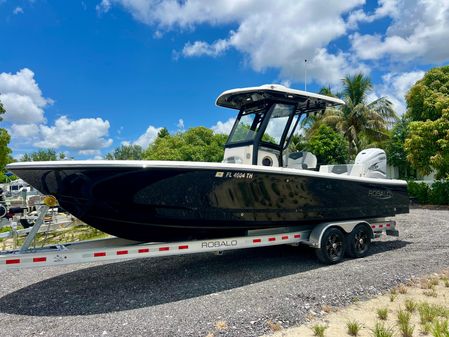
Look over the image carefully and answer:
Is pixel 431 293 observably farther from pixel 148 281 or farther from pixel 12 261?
pixel 12 261

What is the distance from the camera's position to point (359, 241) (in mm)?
6535

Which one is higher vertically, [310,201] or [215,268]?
[310,201]

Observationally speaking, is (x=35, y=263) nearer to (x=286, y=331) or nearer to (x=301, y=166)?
(x=286, y=331)

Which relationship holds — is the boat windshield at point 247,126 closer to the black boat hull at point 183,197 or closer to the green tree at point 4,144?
the black boat hull at point 183,197

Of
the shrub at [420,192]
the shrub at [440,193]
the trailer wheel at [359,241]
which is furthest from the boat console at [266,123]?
the shrub at [420,192]

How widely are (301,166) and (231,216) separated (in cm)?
207

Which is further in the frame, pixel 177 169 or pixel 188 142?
pixel 188 142

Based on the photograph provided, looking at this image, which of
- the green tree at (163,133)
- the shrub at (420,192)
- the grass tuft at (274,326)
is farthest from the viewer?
the green tree at (163,133)

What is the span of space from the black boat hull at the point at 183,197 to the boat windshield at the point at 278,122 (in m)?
0.97

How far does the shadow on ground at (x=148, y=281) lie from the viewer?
446 cm

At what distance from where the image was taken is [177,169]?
14.9 feet

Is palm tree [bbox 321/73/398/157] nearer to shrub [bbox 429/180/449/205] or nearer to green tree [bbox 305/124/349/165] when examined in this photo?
green tree [bbox 305/124/349/165]

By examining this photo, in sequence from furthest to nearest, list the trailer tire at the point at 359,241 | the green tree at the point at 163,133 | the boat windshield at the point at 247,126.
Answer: the green tree at the point at 163,133, the trailer tire at the point at 359,241, the boat windshield at the point at 247,126

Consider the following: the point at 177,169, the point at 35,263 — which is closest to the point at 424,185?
the point at 177,169
